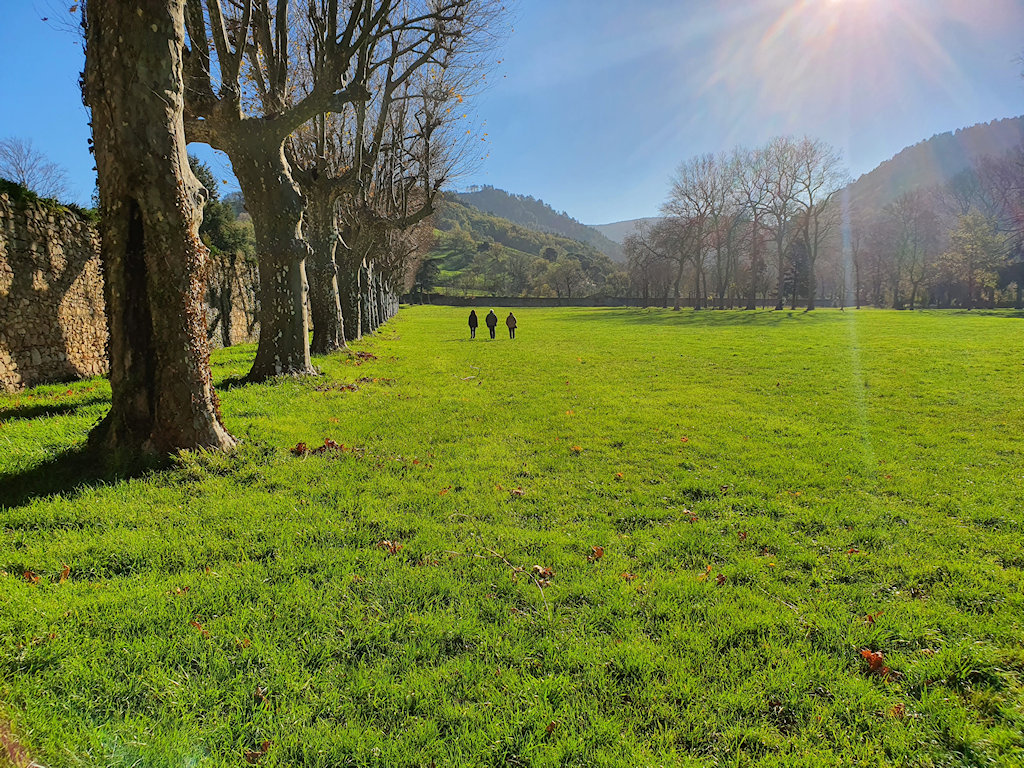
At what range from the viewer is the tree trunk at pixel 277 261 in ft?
31.5

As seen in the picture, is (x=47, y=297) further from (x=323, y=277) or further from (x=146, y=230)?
(x=146, y=230)

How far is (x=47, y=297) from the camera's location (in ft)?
31.3

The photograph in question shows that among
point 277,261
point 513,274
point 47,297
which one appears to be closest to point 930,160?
point 513,274

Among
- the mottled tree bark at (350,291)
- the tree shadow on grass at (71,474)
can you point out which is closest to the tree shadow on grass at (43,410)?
the tree shadow on grass at (71,474)

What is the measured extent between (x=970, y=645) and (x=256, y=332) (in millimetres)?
21560

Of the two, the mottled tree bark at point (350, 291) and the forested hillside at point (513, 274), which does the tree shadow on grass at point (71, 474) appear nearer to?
the mottled tree bark at point (350, 291)

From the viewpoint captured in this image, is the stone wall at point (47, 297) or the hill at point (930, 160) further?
the hill at point (930, 160)

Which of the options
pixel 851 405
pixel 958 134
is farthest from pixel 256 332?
pixel 958 134

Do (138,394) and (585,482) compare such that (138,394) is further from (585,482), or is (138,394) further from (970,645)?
(970,645)

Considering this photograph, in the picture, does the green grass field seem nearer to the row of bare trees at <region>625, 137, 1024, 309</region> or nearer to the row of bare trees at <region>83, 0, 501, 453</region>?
the row of bare trees at <region>83, 0, 501, 453</region>

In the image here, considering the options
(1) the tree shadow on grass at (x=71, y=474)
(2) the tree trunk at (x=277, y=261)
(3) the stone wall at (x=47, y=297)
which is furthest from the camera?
(2) the tree trunk at (x=277, y=261)

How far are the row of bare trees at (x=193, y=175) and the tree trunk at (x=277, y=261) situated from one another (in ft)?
0.07

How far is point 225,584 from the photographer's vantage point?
11.3 ft

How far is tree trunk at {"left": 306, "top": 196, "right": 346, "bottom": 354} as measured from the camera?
13.7 m
